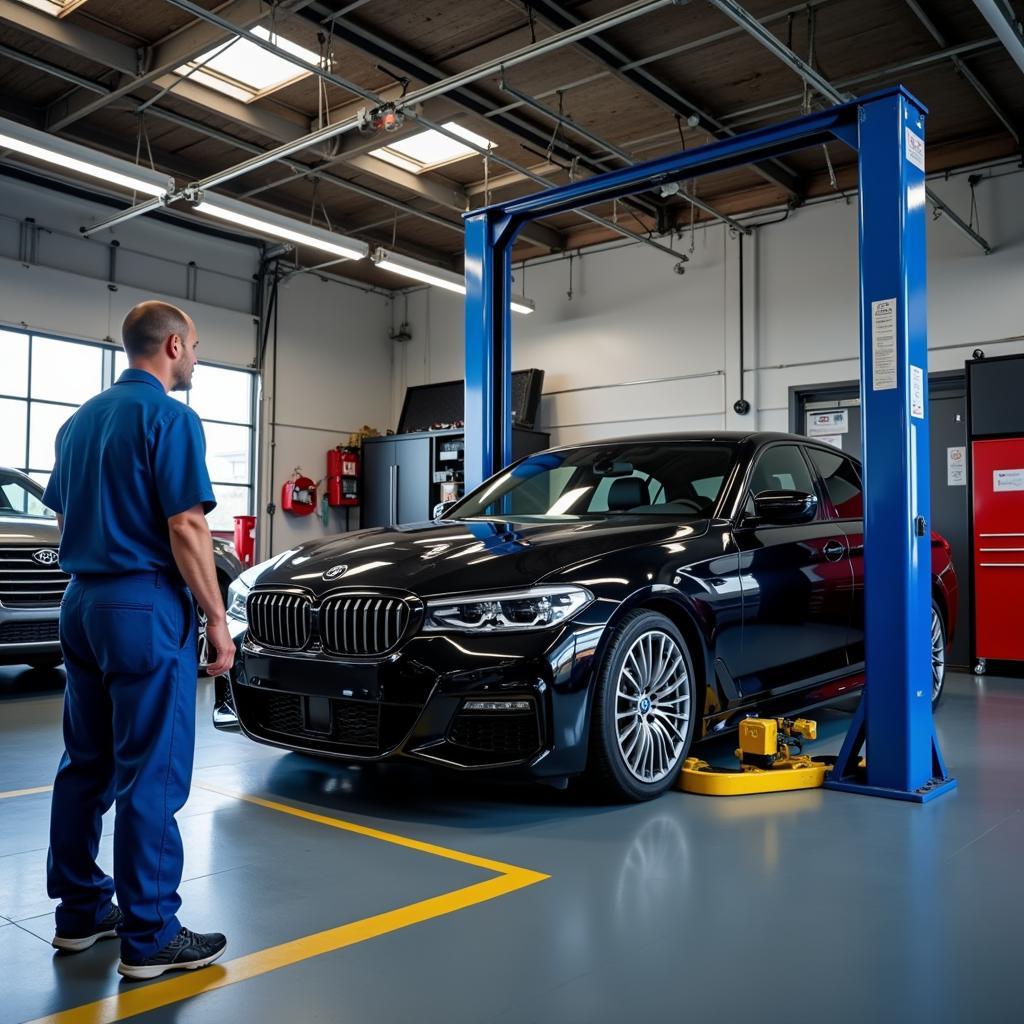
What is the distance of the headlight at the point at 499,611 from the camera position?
3.41 m

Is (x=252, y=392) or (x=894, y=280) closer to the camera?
(x=894, y=280)

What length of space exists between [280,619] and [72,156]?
597 cm

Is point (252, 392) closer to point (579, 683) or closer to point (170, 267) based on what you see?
point (170, 267)

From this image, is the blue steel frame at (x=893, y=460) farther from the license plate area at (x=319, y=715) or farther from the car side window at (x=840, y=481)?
the license plate area at (x=319, y=715)

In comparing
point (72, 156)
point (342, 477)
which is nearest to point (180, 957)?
point (72, 156)

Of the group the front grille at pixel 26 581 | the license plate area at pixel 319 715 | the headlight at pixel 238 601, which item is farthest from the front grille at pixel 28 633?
the license plate area at pixel 319 715

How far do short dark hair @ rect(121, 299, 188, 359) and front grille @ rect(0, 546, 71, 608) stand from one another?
4.52 meters

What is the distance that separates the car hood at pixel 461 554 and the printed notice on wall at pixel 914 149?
1.63 meters

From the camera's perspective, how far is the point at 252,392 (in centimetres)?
1395

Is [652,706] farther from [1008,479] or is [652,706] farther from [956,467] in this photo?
[956,467]

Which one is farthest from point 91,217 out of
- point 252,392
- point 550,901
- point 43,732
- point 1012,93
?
Result: point 550,901

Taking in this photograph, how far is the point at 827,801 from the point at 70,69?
8882 millimetres

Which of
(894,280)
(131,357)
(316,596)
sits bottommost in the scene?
(316,596)

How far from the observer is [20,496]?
7.37 m
